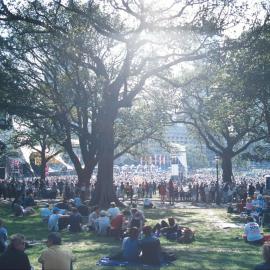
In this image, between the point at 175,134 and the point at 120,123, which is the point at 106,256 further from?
the point at 175,134

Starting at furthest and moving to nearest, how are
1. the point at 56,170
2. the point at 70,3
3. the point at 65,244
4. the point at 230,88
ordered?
the point at 56,170 < the point at 230,88 < the point at 70,3 < the point at 65,244

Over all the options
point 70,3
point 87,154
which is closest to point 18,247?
point 70,3

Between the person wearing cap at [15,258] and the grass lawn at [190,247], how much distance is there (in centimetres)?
341

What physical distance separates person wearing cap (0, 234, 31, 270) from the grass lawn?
11.2 ft

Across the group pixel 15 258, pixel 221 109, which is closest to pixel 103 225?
pixel 15 258

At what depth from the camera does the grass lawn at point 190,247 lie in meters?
11.8

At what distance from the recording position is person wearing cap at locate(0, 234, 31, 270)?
786 centimetres

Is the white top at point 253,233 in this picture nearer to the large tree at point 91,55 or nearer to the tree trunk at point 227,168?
the large tree at point 91,55

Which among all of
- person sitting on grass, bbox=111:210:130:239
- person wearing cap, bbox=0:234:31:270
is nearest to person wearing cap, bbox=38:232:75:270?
person wearing cap, bbox=0:234:31:270

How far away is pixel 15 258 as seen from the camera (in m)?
7.98

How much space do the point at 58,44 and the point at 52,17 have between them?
3016 mm

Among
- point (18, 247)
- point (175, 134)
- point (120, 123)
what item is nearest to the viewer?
point (18, 247)

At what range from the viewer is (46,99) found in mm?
32281

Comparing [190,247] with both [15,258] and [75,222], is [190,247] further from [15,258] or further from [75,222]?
[15,258]
